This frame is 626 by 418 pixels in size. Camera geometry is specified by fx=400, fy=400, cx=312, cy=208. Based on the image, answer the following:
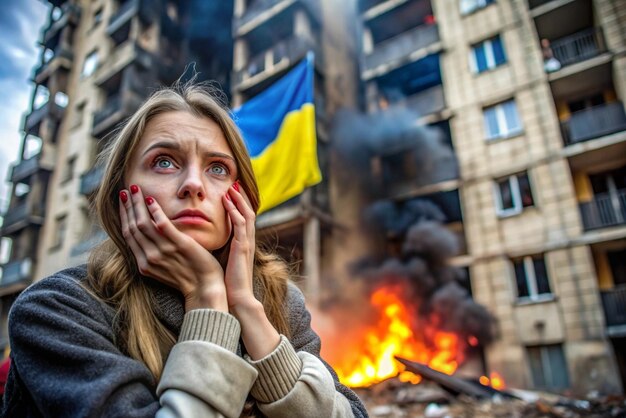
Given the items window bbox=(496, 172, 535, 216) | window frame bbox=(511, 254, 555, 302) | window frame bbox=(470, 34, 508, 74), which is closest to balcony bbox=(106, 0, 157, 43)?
window frame bbox=(470, 34, 508, 74)

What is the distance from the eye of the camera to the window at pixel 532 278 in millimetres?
12758

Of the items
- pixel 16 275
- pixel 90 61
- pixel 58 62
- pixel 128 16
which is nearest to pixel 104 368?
pixel 128 16

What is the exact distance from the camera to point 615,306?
→ 11625 mm

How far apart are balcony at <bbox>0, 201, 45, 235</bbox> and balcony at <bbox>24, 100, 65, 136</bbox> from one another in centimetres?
543

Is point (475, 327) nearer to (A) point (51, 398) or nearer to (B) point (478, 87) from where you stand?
(B) point (478, 87)

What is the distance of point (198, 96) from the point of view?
1.82 metres

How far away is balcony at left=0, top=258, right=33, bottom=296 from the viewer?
21.7 meters

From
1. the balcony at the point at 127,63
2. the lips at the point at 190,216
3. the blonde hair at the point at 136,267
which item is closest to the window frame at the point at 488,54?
the balcony at the point at 127,63

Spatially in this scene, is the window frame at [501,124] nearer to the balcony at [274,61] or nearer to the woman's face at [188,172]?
the balcony at [274,61]

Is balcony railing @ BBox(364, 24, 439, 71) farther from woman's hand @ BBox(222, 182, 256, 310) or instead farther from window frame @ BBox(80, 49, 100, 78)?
woman's hand @ BBox(222, 182, 256, 310)

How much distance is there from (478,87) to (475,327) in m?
8.95

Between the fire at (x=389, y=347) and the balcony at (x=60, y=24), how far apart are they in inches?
1049

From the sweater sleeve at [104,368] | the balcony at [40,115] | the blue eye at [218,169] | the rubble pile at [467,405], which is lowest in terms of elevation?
the rubble pile at [467,405]

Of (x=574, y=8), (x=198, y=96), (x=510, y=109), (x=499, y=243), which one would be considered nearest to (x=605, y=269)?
(x=499, y=243)
